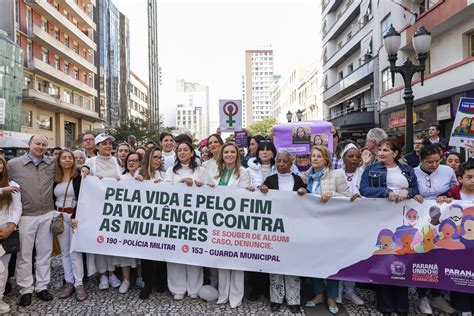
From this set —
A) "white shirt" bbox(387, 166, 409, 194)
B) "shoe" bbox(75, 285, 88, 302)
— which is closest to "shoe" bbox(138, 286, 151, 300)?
"shoe" bbox(75, 285, 88, 302)

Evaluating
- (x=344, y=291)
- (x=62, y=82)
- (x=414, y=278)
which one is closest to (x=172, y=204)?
(x=344, y=291)

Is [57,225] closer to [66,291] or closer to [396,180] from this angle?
[66,291]

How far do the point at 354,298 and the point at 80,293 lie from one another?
334 cm

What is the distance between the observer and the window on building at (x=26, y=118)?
32.1 metres

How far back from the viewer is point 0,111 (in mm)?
9125

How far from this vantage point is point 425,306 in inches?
164

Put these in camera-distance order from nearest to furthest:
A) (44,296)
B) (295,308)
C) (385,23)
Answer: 1. (295,308)
2. (44,296)
3. (385,23)

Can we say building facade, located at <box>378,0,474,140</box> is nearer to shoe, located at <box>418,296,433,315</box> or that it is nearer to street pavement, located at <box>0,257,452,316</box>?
shoe, located at <box>418,296,433,315</box>

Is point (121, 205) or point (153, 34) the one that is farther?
point (153, 34)

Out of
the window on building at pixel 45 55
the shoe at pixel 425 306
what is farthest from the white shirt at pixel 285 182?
the window on building at pixel 45 55

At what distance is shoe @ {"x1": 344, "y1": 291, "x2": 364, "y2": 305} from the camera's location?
442 cm

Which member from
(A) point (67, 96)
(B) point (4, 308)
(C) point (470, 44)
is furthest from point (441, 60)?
(A) point (67, 96)

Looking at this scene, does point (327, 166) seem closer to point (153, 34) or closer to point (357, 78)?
point (357, 78)

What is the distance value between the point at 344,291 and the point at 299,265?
0.77m
